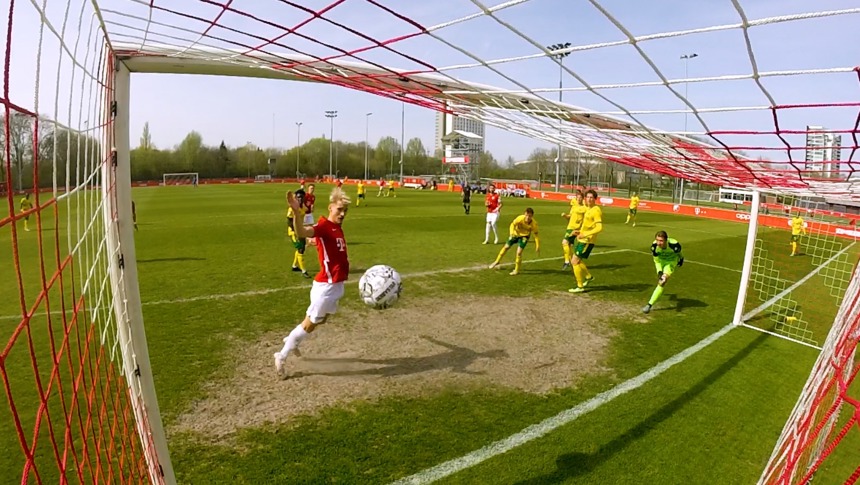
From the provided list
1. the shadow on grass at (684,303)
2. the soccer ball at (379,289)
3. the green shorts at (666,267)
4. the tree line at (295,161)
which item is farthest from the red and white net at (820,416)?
the tree line at (295,161)

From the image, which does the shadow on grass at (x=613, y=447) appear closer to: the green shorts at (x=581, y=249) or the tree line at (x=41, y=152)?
the tree line at (x=41, y=152)

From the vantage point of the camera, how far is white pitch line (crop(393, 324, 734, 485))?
3.72 metres

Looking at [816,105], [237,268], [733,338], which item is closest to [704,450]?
[816,105]

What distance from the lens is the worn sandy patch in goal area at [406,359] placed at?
4762mm

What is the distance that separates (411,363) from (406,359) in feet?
0.45

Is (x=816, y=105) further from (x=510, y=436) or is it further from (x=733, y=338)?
(x=733, y=338)

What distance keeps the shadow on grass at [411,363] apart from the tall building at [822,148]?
371cm

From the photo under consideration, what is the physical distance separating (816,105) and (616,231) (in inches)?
751

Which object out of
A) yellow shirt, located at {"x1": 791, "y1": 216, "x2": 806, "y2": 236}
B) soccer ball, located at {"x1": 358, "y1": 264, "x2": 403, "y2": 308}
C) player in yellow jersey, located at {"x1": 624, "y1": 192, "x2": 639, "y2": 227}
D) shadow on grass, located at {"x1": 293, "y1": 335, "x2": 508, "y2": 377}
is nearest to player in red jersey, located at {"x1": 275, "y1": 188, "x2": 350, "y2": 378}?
soccer ball, located at {"x1": 358, "y1": 264, "x2": 403, "y2": 308}

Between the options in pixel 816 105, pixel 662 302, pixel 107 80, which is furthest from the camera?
pixel 662 302

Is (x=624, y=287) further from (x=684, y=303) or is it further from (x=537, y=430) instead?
(x=537, y=430)

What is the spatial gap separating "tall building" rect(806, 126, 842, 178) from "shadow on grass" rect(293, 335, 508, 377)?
12.2 feet

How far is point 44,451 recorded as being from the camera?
3887 mm

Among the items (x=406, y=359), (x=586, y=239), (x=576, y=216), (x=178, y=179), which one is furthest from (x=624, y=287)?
(x=178, y=179)
